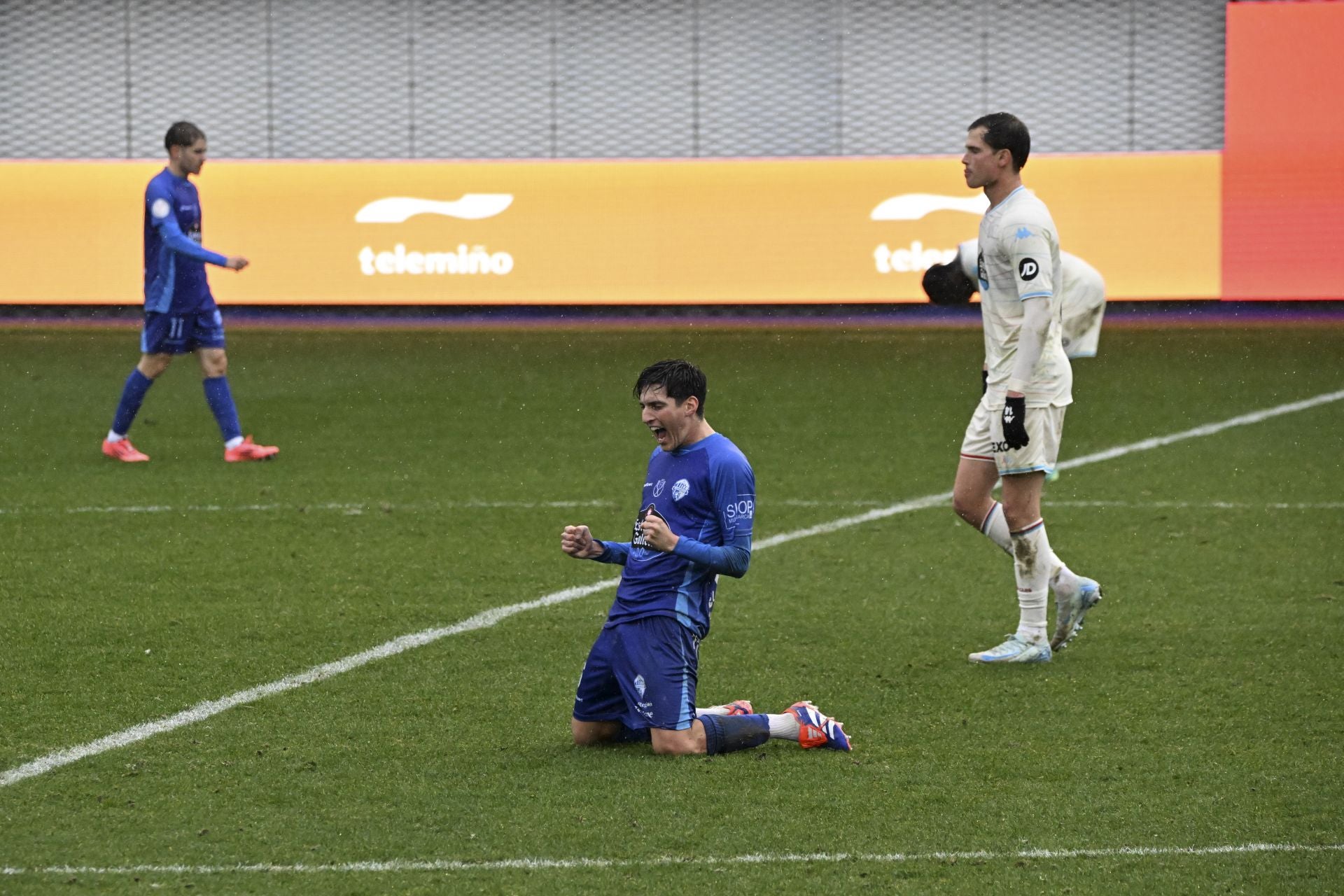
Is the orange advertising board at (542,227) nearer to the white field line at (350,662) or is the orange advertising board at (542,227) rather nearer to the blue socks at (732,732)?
the white field line at (350,662)

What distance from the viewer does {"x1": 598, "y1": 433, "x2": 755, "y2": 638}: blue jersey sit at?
5.36m

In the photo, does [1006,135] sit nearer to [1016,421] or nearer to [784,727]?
[1016,421]

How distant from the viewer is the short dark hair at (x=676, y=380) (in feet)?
17.5

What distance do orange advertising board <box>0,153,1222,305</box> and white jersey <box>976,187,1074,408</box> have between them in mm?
11190

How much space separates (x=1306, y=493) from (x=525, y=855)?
643 centimetres

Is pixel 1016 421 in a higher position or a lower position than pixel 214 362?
Answer: lower

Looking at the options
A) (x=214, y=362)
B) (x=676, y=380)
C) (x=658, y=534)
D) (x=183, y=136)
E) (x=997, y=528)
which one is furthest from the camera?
(x=214, y=362)

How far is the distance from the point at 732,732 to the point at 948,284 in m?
2.40

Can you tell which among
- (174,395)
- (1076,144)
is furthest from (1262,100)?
(174,395)

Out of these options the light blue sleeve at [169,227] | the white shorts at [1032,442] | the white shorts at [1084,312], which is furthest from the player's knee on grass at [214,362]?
the white shorts at [1032,442]

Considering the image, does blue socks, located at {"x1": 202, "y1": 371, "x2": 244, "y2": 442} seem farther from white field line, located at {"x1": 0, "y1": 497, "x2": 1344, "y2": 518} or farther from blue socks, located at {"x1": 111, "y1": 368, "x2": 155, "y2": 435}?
white field line, located at {"x1": 0, "y1": 497, "x2": 1344, "y2": 518}

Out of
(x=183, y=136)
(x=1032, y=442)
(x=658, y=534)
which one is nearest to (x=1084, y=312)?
(x=1032, y=442)

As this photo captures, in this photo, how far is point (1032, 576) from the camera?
658 cm

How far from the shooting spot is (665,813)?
486 cm
